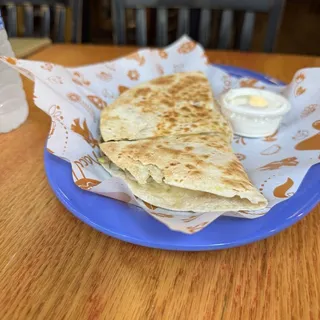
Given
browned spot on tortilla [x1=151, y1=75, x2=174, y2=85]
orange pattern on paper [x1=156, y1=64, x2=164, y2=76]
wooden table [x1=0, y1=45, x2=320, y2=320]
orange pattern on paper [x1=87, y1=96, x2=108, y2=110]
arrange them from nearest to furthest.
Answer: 1. wooden table [x1=0, y1=45, x2=320, y2=320]
2. orange pattern on paper [x1=87, y1=96, x2=108, y2=110]
3. browned spot on tortilla [x1=151, y1=75, x2=174, y2=85]
4. orange pattern on paper [x1=156, y1=64, x2=164, y2=76]

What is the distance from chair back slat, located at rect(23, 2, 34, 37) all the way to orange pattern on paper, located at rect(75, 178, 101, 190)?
4.37 ft

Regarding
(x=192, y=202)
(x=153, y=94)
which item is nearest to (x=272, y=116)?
(x=153, y=94)

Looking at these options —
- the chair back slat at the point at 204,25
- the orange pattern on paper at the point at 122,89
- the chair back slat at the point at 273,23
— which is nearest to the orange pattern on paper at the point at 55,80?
the orange pattern on paper at the point at 122,89

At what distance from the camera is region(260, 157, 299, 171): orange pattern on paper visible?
939 millimetres

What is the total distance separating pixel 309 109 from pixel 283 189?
40 cm

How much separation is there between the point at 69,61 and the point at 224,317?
1200mm

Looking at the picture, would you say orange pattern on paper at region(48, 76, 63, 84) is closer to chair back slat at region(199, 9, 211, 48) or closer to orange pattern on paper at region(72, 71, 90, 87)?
orange pattern on paper at region(72, 71, 90, 87)

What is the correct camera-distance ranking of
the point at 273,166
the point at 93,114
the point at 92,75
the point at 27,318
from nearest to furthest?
the point at 27,318
the point at 273,166
the point at 93,114
the point at 92,75

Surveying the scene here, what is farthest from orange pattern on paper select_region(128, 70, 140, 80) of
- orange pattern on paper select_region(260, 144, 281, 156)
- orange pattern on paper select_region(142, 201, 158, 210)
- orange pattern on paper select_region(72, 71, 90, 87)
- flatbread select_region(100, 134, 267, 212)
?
orange pattern on paper select_region(142, 201, 158, 210)

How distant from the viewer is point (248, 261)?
72cm

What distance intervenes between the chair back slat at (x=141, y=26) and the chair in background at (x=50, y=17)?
0.93ft

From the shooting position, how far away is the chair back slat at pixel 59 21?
1.87 meters

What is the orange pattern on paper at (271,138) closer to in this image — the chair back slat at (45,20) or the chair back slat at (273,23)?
the chair back slat at (273,23)

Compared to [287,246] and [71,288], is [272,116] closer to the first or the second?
[287,246]
